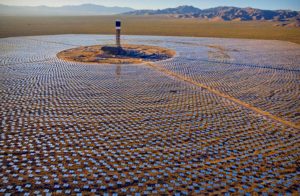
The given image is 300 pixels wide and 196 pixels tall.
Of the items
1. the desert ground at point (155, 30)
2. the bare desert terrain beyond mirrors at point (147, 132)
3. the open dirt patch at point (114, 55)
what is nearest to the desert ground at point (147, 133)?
the bare desert terrain beyond mirrors at point (147, 132)

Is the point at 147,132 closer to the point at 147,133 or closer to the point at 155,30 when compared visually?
the point at 147,133

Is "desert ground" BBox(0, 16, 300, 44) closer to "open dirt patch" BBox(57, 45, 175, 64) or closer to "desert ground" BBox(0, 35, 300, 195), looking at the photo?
"open dirt patch" BBox(57, 45, 175, 64)

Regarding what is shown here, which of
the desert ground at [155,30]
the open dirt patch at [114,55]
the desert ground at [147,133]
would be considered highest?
the desert ground at [155,30]

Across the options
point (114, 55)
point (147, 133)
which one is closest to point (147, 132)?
point (147, 133)

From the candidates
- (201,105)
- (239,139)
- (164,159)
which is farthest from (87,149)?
(201,105)

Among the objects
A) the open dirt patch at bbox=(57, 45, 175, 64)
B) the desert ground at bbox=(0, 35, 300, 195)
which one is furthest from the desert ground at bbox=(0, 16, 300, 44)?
the desert ground at bbox=(0, 35, 300, 195)

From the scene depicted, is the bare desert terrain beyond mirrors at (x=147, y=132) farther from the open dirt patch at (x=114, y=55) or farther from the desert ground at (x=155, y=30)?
the desert ground at (x=155, y=30)
